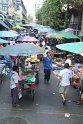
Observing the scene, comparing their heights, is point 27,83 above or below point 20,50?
below

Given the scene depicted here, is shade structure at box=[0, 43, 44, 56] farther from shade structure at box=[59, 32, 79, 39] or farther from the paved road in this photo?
shade structure at box=[59, 32, 79, 39]

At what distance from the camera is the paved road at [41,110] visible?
443 inches

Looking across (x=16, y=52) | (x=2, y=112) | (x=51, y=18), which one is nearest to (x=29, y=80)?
(x=16, y=52)

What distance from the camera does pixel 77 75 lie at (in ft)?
58.7

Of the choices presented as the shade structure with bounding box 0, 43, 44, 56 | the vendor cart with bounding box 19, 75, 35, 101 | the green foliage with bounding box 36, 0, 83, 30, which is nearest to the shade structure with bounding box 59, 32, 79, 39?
the green foliage with bounding box 36, 0, 83, 30

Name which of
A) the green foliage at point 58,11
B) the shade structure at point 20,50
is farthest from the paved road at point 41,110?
the green foliage at point 58,11

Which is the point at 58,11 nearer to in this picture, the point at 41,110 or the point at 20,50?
the point at 20,50

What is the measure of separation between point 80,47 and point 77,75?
324 centimetres

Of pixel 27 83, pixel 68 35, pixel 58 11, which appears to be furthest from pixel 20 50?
pixel 58 11

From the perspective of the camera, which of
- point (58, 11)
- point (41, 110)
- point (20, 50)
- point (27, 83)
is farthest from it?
point (58, 11)

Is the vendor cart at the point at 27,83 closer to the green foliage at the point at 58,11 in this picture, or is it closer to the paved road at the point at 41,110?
the paved road at the point at 41,110

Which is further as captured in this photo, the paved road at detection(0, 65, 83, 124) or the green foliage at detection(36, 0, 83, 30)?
the green foliage at detection(36, 0, 83, 30)

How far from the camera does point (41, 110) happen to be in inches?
Answer: 492

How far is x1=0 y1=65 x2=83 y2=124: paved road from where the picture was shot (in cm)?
1125
